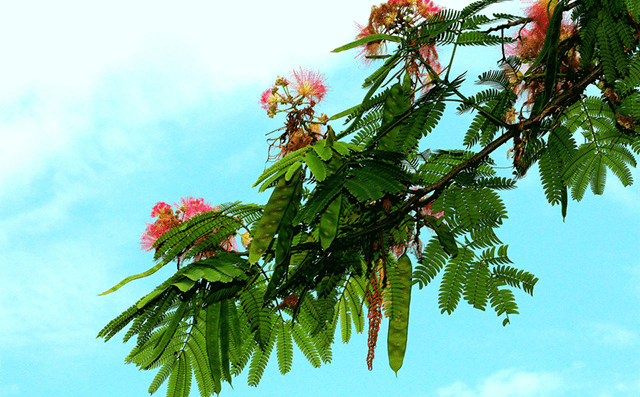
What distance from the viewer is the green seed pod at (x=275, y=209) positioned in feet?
8.20

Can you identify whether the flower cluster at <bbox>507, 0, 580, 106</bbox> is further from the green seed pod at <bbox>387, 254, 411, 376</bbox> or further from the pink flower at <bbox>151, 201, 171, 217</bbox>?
the pink flower at <bbox>151, 201, 171, 217</bbox>

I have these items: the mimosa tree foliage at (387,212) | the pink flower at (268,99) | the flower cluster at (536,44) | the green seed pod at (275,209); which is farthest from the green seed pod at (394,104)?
the pink flower at (268,99)

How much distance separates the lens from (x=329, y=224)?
8.00 ft

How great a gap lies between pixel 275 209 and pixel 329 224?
25 cm

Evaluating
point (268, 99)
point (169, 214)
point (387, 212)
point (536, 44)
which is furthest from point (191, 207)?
point (536, 44)

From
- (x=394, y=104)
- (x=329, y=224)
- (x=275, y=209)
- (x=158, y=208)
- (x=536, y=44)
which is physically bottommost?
(x=329, y=224)

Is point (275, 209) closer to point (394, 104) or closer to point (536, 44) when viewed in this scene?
point (394, 104)

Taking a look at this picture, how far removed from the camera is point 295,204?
2.51 metres

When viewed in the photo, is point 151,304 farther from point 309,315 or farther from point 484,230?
point 484,230

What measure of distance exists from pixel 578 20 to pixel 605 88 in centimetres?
39

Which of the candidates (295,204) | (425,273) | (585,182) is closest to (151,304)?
(295,204)

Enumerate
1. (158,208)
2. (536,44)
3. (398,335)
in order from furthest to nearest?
(158,208) < (536,44) < (398,335)

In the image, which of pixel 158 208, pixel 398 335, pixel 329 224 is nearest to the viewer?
pixel 329 224

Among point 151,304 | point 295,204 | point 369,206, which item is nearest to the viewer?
point 295,204
